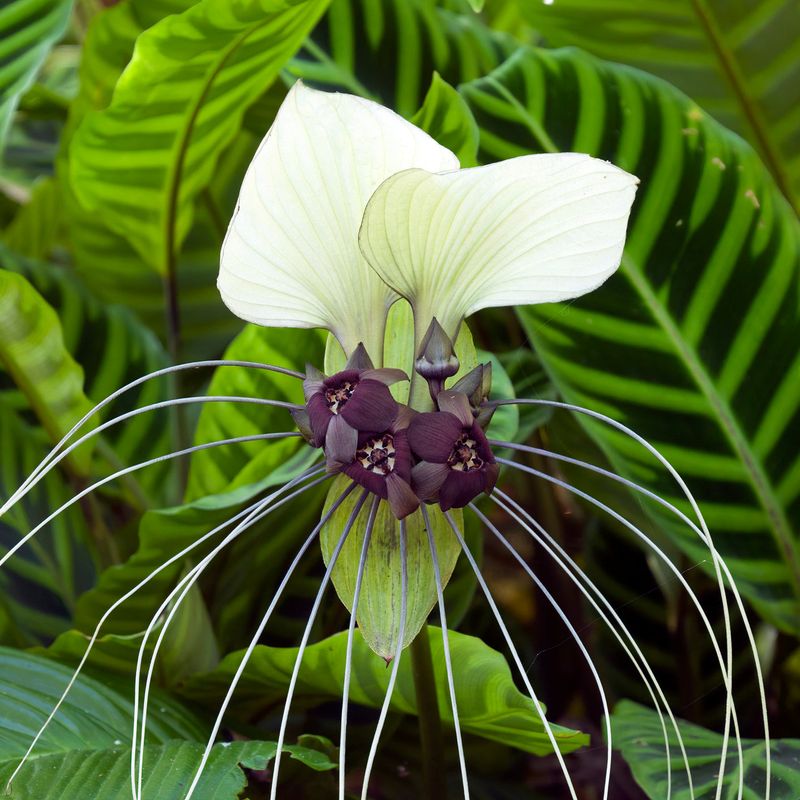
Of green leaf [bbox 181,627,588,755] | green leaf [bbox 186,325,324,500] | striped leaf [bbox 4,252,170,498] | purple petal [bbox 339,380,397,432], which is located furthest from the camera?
striped leaf [bbox 4,252,170,498]

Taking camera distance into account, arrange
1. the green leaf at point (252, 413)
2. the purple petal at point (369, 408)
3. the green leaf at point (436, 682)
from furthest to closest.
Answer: the green leaf at point (252, 413) < the green leaf at point (436, 682) < the purple petal at point (369, 408)

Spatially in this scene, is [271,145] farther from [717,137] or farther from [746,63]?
[746,63]

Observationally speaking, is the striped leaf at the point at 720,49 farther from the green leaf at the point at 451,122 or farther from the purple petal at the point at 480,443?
the purple petal at the point at 480,443

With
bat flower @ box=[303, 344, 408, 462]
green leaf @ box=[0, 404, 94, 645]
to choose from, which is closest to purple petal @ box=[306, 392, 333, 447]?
bat flower @ box=[303, 344, 408, 462]

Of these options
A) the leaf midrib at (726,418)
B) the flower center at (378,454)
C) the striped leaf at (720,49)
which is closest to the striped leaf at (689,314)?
the leaf midrib at (726,418)

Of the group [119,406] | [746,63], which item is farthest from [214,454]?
[746,63]

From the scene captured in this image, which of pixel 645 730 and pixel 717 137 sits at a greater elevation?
pixel 717 137

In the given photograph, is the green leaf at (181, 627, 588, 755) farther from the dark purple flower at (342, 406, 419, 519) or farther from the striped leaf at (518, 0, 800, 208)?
the striped leaf at (518, 0, 800, 208)
